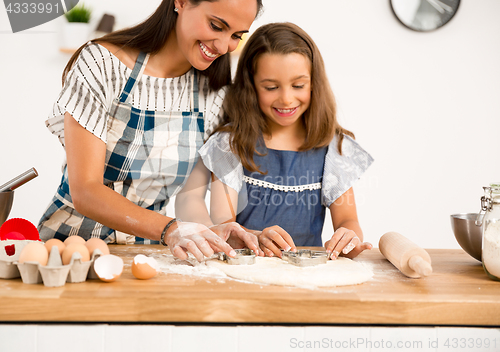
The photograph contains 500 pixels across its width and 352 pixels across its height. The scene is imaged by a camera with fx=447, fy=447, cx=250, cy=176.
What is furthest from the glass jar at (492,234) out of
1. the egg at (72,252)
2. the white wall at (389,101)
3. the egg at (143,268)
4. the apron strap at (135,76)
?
the white wall at (389,101)

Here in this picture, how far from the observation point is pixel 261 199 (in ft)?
4.66

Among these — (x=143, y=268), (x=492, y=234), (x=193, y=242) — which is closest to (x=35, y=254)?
(x=143, y=268)

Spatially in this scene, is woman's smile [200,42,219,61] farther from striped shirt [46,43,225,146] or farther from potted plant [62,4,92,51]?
potted plant [62,4,92,51]

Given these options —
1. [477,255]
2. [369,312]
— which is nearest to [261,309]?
[369,312]

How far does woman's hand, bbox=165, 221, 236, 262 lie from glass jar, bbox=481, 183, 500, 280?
0.49m

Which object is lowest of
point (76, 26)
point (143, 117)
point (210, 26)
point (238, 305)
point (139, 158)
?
point (238, 305)

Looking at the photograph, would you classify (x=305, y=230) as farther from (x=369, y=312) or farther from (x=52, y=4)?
(x=52, y=4)

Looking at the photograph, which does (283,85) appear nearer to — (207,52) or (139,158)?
(207,52)

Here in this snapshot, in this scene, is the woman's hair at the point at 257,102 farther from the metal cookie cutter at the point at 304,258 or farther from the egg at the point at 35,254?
the egg at the point at 35,254

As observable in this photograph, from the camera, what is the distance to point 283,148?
57.8 inches

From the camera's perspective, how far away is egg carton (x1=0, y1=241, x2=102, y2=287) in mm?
741

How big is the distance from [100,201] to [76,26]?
208cm

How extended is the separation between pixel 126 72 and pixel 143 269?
24.5 inches

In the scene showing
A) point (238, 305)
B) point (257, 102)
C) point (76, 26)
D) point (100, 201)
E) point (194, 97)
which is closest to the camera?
point (238, 305)
